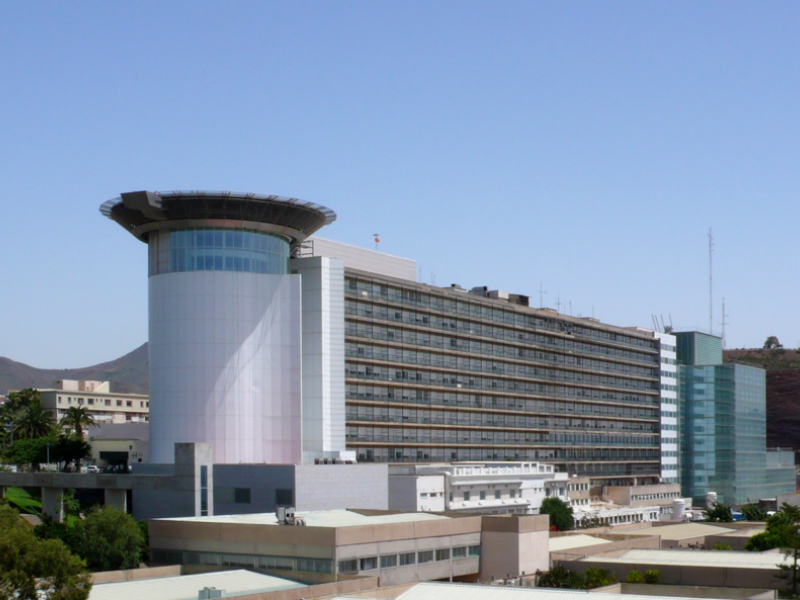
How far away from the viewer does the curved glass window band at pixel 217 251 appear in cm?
11156

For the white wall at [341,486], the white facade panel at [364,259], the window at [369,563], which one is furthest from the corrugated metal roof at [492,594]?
the white facade panel at [364,259]

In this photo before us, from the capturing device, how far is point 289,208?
11212cm

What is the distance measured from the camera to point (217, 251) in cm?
11175

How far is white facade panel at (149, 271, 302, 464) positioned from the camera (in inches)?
4331

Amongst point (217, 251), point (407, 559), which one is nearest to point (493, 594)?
point (407, 559)

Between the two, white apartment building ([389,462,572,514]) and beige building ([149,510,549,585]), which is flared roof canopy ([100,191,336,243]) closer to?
white apartment building ([389,462,572,514])

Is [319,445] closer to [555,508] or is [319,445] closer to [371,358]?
[371,358]

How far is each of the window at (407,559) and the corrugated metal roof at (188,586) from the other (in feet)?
29.9

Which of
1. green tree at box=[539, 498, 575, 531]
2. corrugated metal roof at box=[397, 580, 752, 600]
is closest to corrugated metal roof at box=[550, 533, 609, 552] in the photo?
corrugated metal roof at box=[397, 580, 752, 600]

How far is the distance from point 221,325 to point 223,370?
4.87m

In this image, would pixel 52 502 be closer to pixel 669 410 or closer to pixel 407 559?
pixel 407 559

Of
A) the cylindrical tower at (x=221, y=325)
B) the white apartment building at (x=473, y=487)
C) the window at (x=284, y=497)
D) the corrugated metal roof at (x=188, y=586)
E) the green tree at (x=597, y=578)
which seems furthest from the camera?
the white apartment building at (x=473, y=487)

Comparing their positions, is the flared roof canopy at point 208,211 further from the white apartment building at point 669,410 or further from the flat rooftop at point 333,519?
the white apartment building at point 669,410

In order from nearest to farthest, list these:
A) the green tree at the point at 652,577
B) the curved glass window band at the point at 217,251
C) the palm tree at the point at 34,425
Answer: the green tree at the point at 652,577 → the curved glass window band at the point at 217,251 → the palm tree at the point at 34,425
